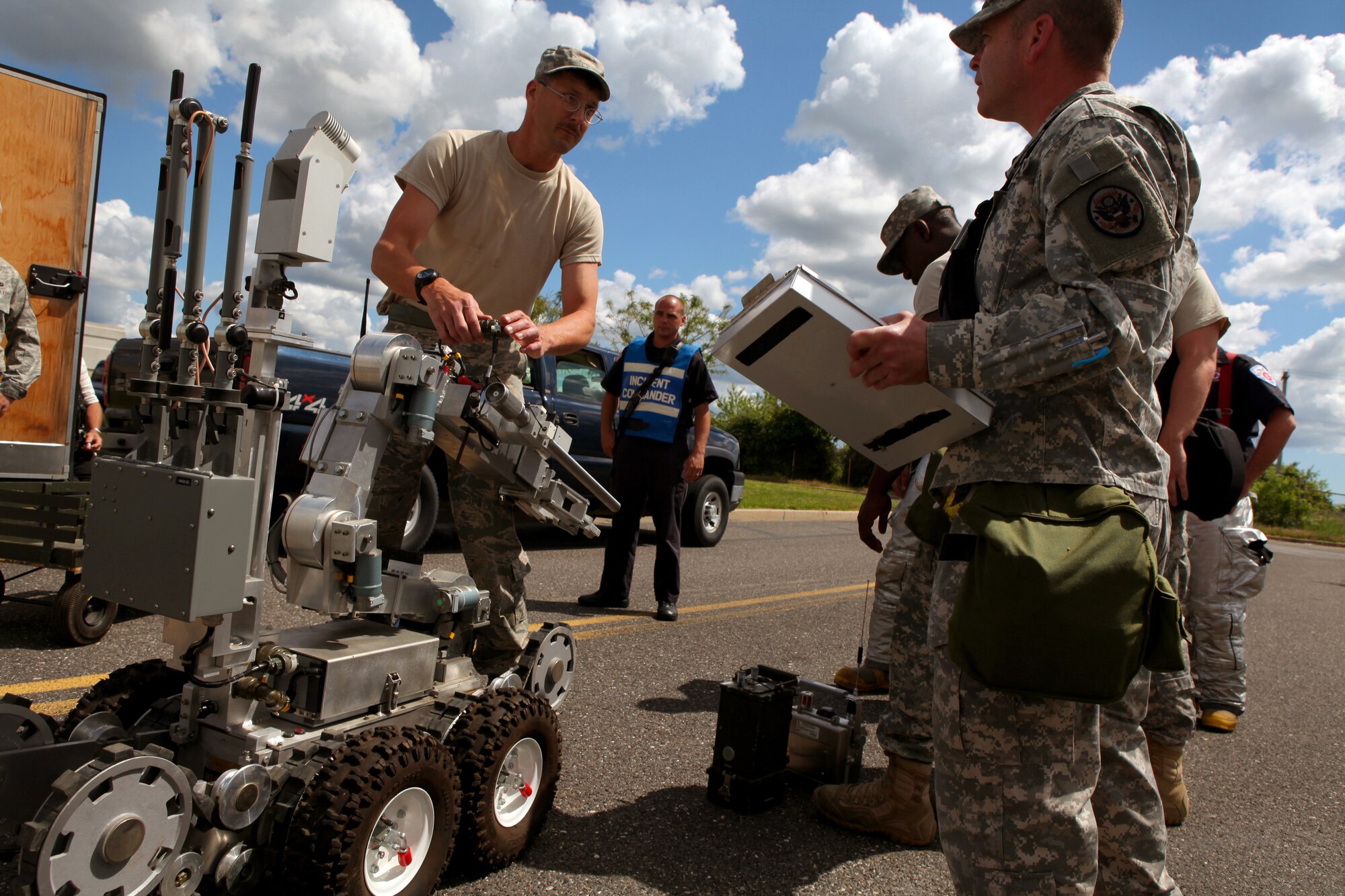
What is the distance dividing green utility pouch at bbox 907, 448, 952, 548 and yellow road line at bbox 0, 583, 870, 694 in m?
1.34

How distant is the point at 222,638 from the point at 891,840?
6.97ft

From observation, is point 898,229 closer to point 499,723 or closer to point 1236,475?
point 1236,475

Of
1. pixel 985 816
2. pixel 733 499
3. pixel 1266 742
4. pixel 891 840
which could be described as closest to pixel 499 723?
pixel 985 816

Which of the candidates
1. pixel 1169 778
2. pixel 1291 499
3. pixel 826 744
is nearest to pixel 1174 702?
pixel 1169 778

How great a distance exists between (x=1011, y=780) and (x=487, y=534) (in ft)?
6.44

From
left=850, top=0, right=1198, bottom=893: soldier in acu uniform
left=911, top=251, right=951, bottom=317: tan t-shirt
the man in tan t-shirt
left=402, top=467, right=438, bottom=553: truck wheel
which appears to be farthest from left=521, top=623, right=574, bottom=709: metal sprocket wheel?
left=402, top=467, right=438, bottom=553: truck wheel

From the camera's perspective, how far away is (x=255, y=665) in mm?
2029

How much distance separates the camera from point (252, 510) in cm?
192

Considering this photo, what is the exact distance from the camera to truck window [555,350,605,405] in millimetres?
8773

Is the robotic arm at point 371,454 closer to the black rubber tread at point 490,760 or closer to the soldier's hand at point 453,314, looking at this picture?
the soldier's hand at point 453,314

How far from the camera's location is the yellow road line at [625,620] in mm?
3426

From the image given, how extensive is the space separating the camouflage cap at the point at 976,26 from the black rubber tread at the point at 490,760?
6.55ft

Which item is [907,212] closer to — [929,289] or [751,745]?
[929,289]

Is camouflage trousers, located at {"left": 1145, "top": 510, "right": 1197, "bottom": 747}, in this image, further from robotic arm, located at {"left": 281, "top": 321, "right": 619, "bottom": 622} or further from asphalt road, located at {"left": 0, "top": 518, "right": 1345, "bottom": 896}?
robotic arm, located at {"left": 281, "top": 321, "right": 619, "bottom": 622}
